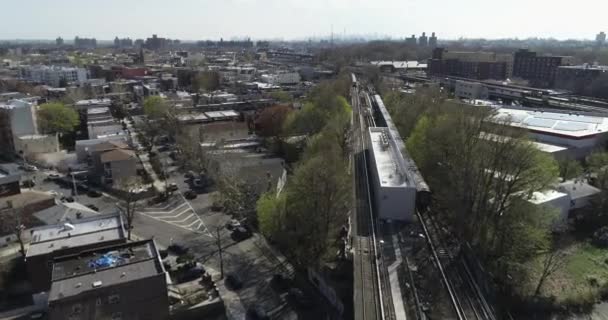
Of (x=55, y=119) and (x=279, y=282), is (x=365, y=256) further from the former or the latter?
(x=55, y=119)

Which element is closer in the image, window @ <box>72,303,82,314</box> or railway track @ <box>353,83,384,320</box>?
window @ <box>72,303,82,314</box>

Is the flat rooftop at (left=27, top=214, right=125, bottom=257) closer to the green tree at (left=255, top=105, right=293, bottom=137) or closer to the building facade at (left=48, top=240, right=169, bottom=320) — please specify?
the building facade at (left=48, top=240, right=169, bottom=320)

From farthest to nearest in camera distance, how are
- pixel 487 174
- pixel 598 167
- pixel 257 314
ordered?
pixel 598 167 → pixel 487 174 → pixel 257 314

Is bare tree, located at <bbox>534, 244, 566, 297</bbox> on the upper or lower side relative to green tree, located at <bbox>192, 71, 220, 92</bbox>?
lower

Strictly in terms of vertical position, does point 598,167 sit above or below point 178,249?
above

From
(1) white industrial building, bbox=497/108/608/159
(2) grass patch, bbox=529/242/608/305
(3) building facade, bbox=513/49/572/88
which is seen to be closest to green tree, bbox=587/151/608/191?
(1) white industrial building, bbox=497/108/608/159

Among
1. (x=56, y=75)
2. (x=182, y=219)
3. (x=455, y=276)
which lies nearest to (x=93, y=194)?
(x=182, y=219)

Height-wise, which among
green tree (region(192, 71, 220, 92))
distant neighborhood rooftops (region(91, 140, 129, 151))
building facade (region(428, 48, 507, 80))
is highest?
building facade (region(428, 48, 507, 80))
